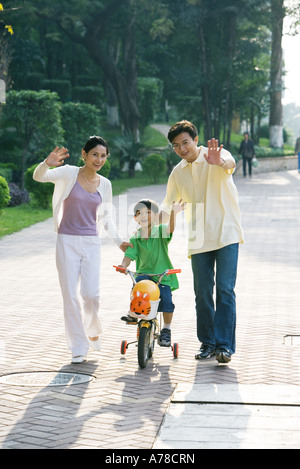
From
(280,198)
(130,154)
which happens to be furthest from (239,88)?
(280,198)

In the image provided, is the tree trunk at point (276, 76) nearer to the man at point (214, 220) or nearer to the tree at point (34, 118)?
the tree at point (34, 118)

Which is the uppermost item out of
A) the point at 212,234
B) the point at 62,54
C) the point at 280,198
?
the point at 62,54

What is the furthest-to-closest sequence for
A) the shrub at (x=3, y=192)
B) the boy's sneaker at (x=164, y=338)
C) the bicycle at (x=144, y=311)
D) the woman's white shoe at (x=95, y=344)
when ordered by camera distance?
the shrub at (x=3, y=192) < the woman's white shoe at (x=95, y=344) < the boy's sneaker at (x=164, y=338) < the bicycle at (x=144, y=311)

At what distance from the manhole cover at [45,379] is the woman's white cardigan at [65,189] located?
3.80 feet

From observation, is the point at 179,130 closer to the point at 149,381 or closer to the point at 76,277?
the point at 76,277

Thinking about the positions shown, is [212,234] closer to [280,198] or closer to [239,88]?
[280,198]

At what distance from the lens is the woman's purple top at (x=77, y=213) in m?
6.82

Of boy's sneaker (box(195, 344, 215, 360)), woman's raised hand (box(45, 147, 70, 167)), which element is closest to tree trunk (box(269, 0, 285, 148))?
boy's sneaker (box(195, 344, 215, 360))

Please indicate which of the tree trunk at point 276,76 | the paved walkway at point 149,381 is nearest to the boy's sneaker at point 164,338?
the paved walkway at point 149,381

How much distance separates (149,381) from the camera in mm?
6262

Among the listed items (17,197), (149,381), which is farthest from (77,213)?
(17,197)

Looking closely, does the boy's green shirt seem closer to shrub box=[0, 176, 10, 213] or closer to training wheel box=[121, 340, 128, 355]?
training wheel box=[121, 340, 128, 355]

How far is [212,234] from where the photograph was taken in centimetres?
668

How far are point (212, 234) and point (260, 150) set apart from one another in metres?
36.8
